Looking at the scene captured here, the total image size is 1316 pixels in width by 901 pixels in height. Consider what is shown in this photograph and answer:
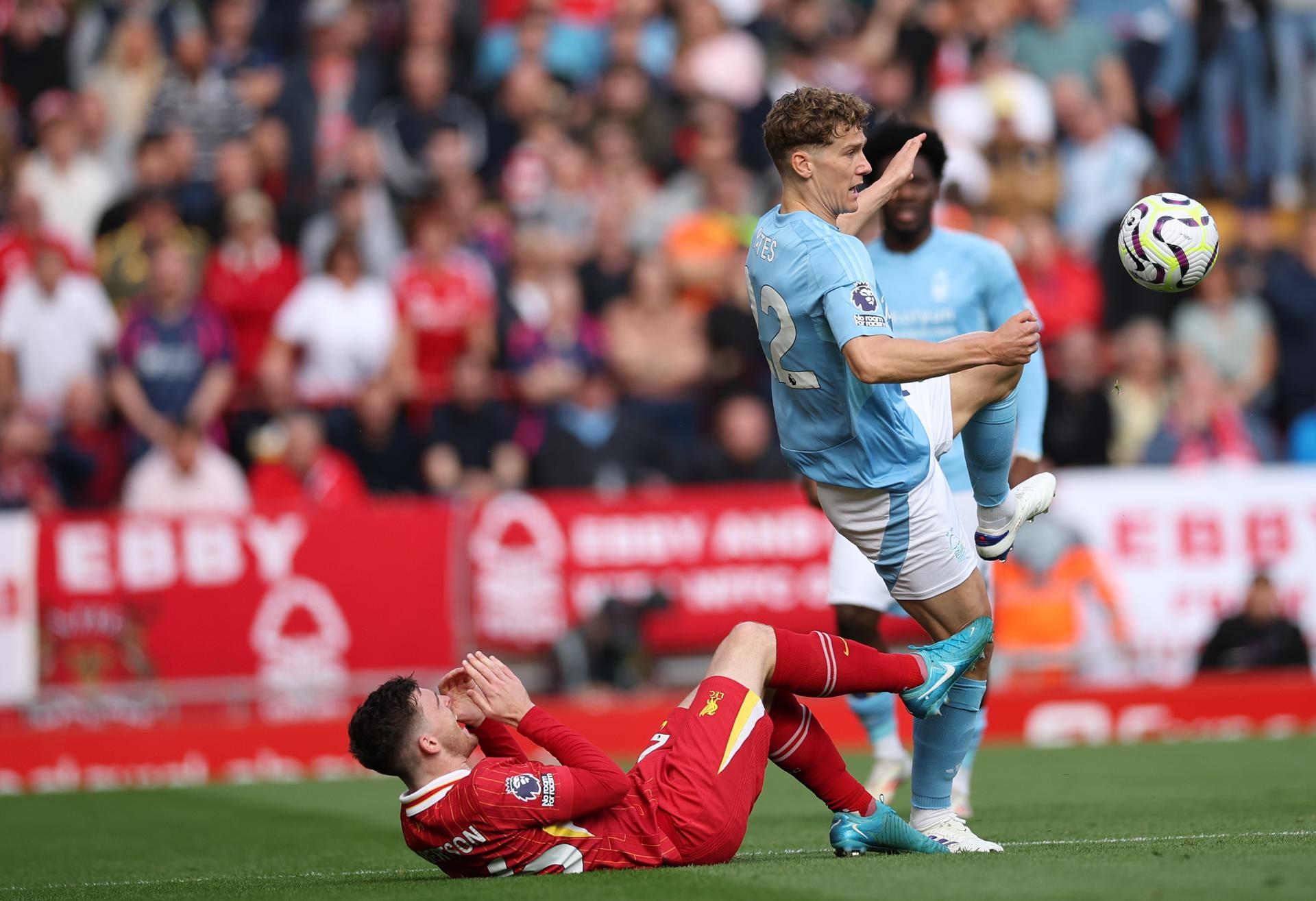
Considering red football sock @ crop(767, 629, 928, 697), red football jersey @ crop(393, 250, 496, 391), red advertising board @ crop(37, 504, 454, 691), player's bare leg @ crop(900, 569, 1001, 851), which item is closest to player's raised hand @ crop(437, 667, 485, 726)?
red football sock @ crop(767, 629, 928, 697)

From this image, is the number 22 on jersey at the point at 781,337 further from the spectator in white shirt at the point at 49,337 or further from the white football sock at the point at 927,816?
the spectator in white shirt at the point at 49,337

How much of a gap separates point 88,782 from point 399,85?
7.42 metres

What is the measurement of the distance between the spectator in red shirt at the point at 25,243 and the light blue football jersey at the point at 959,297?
8700 millimetres

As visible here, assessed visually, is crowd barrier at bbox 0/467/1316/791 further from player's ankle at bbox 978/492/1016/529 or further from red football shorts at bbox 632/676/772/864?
red football shorts at bbox 632/676/772/864

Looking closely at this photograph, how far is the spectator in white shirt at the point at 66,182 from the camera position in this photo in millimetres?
15742

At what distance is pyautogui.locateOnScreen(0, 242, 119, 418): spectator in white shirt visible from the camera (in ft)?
47.5

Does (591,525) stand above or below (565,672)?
above

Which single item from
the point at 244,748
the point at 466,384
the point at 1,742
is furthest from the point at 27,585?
the point at 466,384

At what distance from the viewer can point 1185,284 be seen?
7.14m

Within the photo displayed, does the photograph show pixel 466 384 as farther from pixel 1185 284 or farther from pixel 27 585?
pixel 1185 284

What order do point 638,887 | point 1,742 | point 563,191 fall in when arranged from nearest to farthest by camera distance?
point 638,887 → point 1,742 → point 563,191

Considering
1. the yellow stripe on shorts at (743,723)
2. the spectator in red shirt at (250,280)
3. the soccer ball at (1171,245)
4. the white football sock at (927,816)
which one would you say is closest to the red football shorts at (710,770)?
the yellow stripe on shorts at (743,723)

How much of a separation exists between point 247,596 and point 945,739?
293 inches

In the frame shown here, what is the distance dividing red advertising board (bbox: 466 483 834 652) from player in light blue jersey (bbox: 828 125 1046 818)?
5.01 m
